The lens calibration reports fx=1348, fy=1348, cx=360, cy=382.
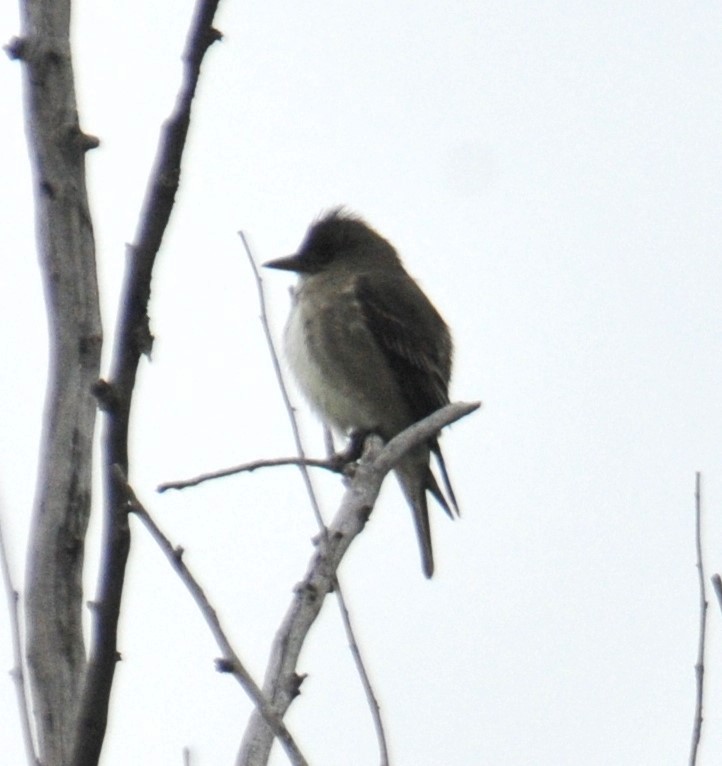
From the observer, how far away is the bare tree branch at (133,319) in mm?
1841

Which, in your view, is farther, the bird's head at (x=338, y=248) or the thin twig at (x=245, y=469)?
the bird's head at (x=338, y=248)

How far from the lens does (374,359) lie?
25.4 ft

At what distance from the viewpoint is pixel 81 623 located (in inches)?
92.0

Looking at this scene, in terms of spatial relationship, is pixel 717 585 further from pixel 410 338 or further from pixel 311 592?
pixel 410 338

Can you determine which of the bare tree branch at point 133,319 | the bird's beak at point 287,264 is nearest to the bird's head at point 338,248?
the bird's beak at point 287,264

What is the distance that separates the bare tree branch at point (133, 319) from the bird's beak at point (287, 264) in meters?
6.74

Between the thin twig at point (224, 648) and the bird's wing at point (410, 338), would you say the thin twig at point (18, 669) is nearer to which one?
the thin twig at point (224, 648)

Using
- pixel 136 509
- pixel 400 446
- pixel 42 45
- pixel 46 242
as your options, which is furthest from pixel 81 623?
pixel 400 446

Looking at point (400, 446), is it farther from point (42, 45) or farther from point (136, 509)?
point (136, 509)

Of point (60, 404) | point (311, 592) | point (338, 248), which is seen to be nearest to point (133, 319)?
point (60, 404)

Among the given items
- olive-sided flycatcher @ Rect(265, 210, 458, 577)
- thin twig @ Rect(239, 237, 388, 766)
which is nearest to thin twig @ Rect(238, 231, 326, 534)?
thin twig @ Rect(239, 237, 388, 766)

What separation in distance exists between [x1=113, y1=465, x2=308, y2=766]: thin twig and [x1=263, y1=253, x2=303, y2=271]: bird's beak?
6405 millimetres

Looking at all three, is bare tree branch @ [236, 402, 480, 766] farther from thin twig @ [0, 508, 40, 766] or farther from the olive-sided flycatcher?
the olive-sided flycatcher

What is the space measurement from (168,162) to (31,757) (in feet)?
3.99
